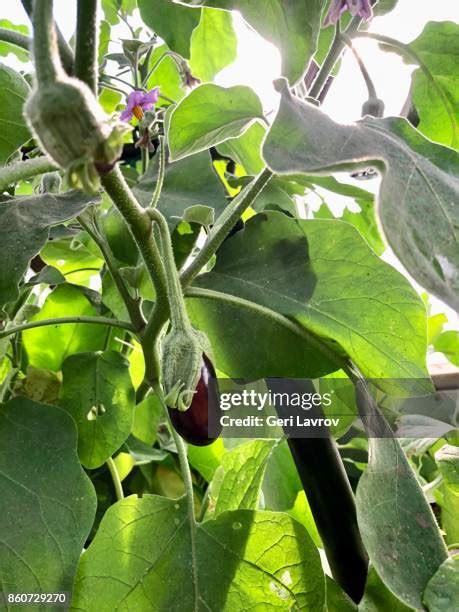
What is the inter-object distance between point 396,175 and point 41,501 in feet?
0.92

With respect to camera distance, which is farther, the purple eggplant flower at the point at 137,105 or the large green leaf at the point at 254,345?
the purple eggplant flower at the point at 137,105

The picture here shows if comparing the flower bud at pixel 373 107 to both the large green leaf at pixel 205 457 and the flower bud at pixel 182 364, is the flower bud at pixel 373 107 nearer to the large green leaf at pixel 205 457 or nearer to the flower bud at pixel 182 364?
the flower bud at pixel 182 364

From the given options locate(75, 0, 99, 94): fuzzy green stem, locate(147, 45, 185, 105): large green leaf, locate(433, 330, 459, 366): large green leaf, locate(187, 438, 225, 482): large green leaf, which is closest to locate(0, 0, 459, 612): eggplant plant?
locate(75, 0, 99, 94): fuzzy green stem

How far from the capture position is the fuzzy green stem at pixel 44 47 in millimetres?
191

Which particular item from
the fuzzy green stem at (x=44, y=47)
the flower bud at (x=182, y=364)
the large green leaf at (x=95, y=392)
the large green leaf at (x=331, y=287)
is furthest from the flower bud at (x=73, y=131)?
the large green leaf at (x=95, y=392)

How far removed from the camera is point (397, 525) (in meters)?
0.37

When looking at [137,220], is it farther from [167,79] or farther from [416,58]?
[167,79]

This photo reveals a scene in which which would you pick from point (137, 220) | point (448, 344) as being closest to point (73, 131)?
point (137, 220)

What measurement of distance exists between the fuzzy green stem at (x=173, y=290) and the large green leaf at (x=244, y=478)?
173 mm

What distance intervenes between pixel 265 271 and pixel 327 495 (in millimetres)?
153

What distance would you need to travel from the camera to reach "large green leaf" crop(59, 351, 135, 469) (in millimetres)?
522

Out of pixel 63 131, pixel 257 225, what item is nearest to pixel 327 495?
pixel 257 225

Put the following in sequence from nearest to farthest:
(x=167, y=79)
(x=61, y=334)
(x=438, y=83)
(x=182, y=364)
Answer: (x=182, y=364), (x=438, y=83), (x=61, y=334), (x=167, y=79)

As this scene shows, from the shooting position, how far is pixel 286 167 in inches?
9.0
